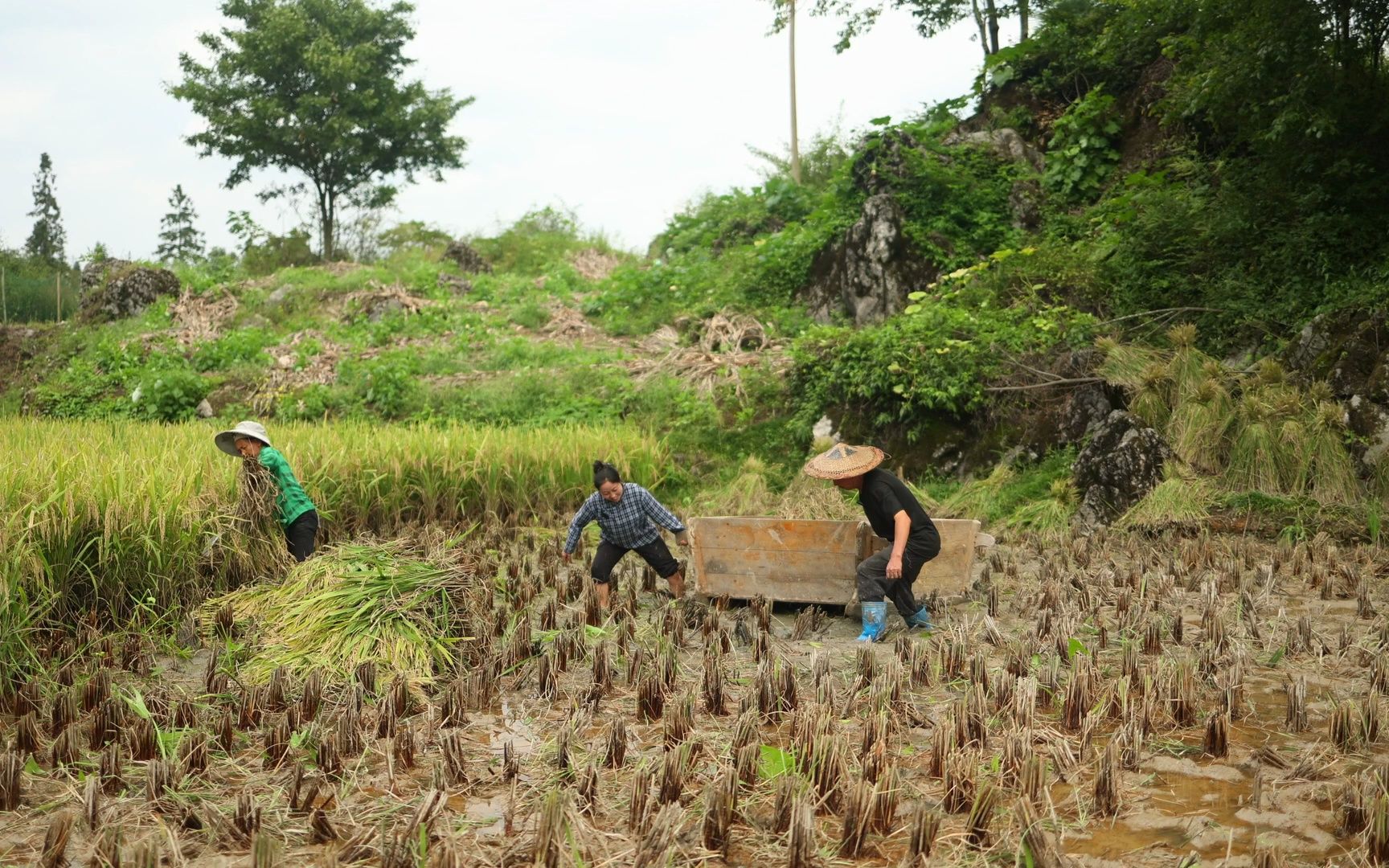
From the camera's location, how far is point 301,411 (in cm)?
1492

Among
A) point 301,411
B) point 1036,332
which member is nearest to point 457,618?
point 1036,332

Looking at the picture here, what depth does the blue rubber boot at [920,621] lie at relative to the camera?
573cm

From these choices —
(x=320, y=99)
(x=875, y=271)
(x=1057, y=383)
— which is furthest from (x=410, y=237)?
(x=1057, y=383)

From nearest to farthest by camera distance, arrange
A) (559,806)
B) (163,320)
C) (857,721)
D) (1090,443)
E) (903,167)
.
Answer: (559,806) → (857,721) → (1090,443) → (903,167) → (163,320)

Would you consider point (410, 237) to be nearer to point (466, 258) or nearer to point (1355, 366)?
point (466, 258)

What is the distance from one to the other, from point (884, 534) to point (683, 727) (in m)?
2.22

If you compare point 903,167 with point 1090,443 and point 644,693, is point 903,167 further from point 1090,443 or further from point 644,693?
point 644,693

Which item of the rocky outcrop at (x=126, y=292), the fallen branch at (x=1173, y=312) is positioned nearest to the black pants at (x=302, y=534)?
the fallen branch at (x=1173, y=312)

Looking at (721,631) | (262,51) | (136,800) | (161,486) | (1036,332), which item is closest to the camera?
(136,800)

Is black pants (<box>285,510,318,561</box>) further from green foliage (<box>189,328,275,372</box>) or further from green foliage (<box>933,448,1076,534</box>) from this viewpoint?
green foliage (<box>189,328,275,372</box>)

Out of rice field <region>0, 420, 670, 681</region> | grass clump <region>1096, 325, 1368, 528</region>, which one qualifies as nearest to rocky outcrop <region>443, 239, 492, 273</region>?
rice field <region>0, 420, 670, 681</region>

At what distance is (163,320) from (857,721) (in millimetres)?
18854

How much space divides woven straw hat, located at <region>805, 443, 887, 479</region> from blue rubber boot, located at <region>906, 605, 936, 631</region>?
84 cm

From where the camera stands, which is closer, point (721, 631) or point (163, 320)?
point (721, 631)
